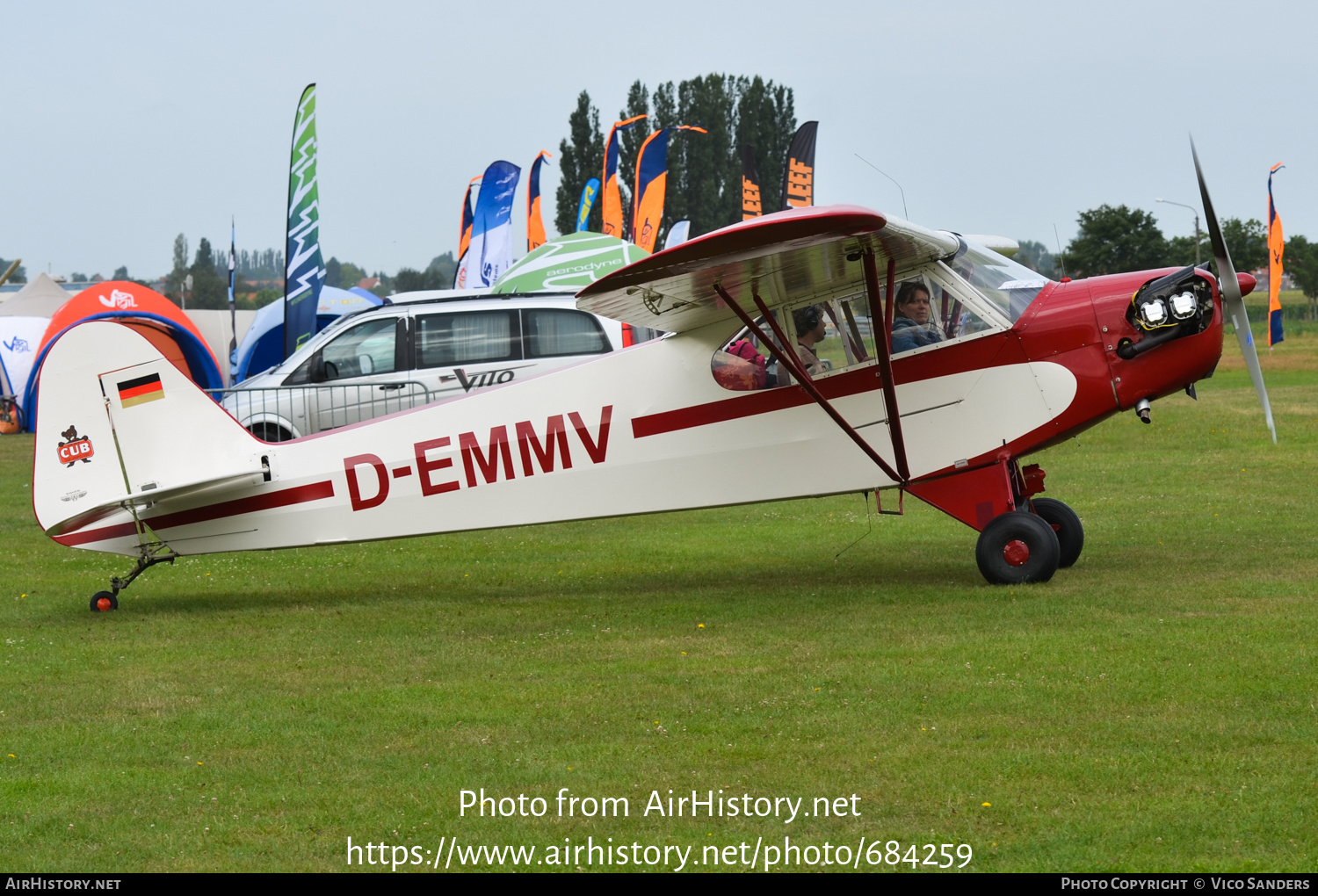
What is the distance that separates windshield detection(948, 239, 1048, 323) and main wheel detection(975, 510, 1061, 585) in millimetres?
1399

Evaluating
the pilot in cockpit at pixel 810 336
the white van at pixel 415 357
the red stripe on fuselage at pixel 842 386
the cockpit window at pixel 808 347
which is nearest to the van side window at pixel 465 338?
the white van at pixel 415 357

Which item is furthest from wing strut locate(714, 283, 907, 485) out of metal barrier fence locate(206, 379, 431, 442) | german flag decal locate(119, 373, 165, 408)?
metal barrier fence locate(206, 379, 431, 442)

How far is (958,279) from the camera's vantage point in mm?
8805

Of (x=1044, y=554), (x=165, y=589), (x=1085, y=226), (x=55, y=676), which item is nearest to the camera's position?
(x=55, y=676)

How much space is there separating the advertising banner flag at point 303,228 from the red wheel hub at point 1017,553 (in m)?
11.8

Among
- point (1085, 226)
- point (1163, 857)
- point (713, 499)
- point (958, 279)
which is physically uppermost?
point (1085, 226)

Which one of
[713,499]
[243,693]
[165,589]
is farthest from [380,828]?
[165,589]

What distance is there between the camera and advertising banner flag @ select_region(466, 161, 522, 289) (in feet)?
99.8

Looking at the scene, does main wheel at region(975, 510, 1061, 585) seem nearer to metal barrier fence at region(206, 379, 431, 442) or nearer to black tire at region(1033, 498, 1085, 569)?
black tire at region(1033, 498, 1085, 569)

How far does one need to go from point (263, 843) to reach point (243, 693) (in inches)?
97.6

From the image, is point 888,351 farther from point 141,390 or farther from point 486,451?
point 141,390

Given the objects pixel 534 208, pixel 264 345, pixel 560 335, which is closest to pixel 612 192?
pixel 534 208

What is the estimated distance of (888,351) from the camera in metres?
8.41
